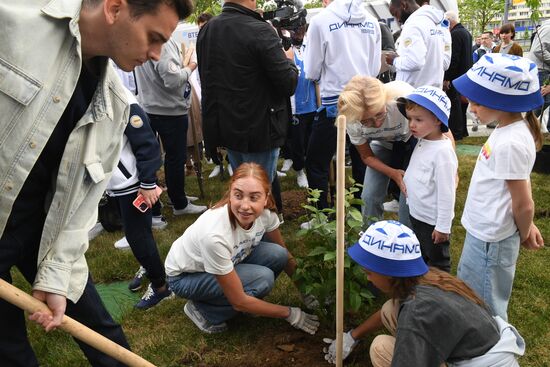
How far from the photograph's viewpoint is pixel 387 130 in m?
3.03

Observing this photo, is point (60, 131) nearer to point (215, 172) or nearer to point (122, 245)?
point (122, 245)

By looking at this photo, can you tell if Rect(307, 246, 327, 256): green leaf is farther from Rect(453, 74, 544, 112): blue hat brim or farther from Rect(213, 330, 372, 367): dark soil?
Rect(453, 74, 544, 112): blue hat brim

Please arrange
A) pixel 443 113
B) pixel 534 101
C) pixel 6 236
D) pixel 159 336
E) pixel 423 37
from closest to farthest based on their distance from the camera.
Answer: pixel 6 236 < pixel 534 101 < pixel 443 113 < pixel 159 336 < pixel 423 37

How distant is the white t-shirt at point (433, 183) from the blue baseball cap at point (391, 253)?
76 cm

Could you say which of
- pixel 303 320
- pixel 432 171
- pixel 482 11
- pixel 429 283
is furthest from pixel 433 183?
pixel 482 11

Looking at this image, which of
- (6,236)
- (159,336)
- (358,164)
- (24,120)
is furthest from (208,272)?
(358,164)

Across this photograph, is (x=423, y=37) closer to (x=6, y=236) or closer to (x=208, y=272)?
(x=208, y=272)

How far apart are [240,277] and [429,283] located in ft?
3.95

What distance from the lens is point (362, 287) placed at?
8.44 ft

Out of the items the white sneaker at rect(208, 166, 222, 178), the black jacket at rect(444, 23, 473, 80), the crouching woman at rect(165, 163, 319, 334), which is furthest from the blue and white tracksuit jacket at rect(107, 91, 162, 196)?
the black jacket at rect(444, 23, 473, 80)

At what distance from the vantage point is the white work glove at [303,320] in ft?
8.77

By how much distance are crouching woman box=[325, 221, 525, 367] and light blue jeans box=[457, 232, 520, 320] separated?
362 millimetres

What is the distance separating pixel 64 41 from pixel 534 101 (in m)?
1.89

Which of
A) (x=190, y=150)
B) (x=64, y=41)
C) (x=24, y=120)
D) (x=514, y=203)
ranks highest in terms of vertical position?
(x=64, y=41)
